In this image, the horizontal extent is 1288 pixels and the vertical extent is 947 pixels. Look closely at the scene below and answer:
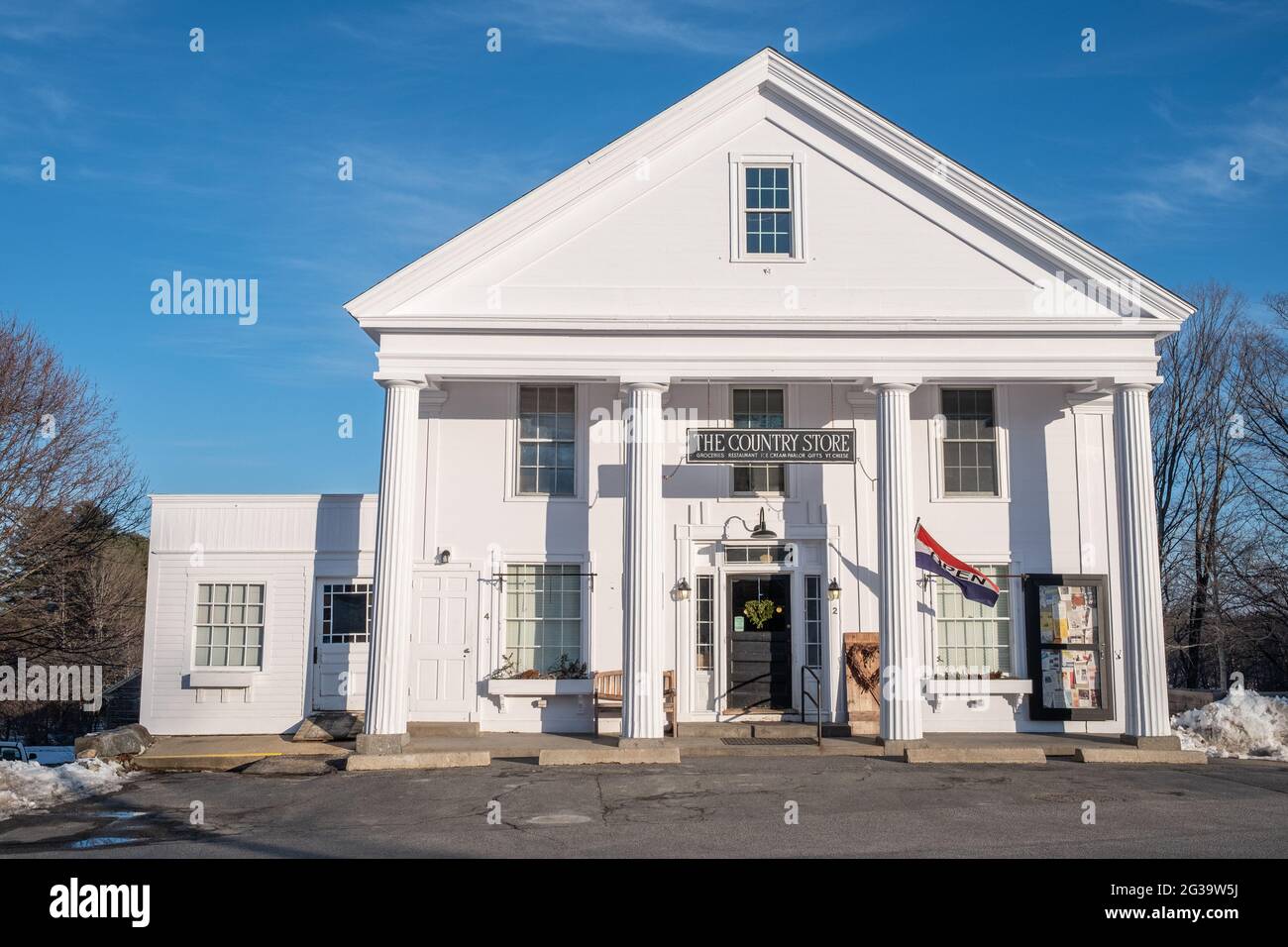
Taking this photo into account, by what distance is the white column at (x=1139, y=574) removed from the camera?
16.1 m

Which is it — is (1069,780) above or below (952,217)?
below

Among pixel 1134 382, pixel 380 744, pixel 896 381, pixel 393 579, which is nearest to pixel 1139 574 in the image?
pixel 1134 382

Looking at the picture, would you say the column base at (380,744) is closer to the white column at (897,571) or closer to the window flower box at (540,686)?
the window flower box at (540,686)

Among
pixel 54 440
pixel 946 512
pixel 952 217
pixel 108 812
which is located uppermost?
pixel 952 217

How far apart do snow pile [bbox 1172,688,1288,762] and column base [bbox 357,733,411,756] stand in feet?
37.4

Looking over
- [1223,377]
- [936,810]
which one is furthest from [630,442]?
[1223,377]

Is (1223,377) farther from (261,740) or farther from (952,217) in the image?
(261,740)

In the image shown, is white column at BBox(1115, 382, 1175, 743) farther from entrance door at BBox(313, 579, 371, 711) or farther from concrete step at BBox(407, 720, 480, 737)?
entrance door at BBox(313, 579, 371, 711)

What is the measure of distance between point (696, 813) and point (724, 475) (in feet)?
24.7

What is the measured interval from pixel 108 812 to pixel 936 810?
29.5ft

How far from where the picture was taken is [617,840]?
10352mm

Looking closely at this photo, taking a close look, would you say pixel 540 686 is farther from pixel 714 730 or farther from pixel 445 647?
pixel 714 730

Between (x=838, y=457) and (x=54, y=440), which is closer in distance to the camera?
(x=838, y=457)
